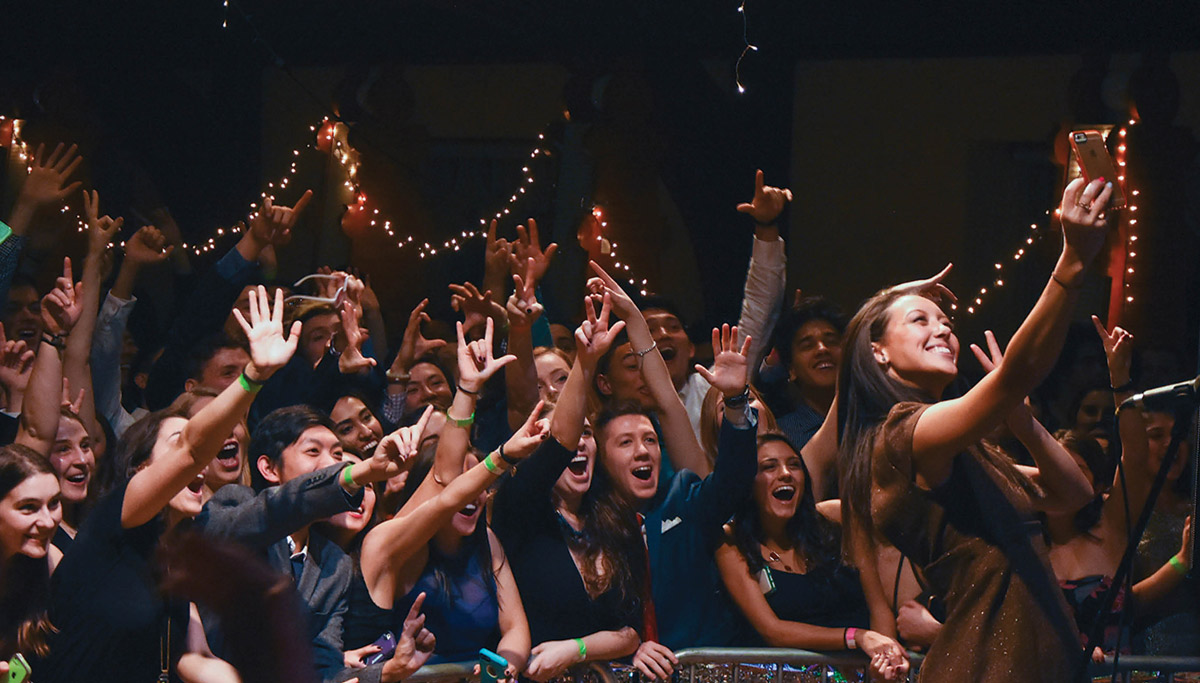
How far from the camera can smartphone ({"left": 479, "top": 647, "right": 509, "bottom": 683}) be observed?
3254mm

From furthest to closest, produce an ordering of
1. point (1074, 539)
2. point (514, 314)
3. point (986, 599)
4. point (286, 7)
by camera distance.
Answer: point (286, 7) < point (514, 314) < point (1074, 539) < point (986, 599)

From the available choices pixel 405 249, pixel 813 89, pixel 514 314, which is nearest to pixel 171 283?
pixel 405 249

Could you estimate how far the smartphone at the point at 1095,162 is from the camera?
2365mm

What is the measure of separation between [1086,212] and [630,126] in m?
4.74

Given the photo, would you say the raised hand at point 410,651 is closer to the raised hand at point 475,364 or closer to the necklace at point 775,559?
the raised hand at point 475,364

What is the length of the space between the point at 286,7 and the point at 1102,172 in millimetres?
5467

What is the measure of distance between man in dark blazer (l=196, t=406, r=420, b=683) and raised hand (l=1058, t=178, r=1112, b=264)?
154 cm

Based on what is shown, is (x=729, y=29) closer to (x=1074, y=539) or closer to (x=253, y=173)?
(x=253, y=173)

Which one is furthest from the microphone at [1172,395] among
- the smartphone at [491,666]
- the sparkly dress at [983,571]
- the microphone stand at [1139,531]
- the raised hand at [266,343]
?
the raised hand at [266,343]

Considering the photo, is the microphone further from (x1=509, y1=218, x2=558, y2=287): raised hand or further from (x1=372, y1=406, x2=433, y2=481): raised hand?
(x1=509, y1=218, x2=558, y2=287): raised hand

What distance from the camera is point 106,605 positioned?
2.86 metres

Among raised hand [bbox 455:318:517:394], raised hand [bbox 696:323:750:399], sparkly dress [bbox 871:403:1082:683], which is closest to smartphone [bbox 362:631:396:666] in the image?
raised hand [bbox 455:318:517:394]

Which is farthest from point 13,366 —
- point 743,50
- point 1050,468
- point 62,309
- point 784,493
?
point 743,50

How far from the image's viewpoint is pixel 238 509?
309 cm
